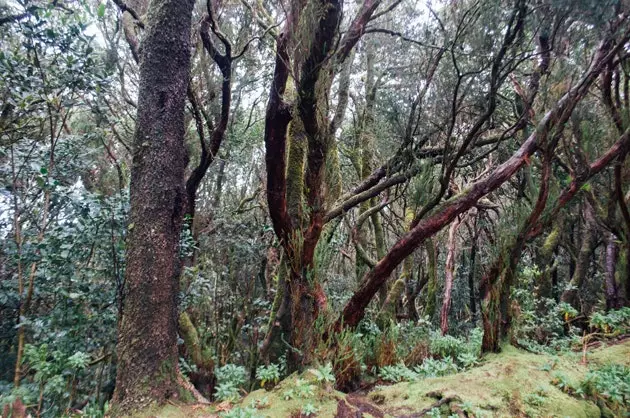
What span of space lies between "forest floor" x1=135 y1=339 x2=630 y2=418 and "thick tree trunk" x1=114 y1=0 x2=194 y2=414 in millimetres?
316

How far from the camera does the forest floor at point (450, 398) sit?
2.87 meters

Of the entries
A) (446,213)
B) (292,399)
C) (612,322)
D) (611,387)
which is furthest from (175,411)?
(612,322)

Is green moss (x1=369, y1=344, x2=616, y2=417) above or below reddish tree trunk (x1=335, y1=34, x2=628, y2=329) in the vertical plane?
below

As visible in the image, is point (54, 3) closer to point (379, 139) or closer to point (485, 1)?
point (485, 1)

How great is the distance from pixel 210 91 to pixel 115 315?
4.36 m

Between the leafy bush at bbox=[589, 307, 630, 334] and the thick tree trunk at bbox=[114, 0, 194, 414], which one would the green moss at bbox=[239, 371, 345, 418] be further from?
the leafy bush at bbox=[589, 307, 630, 334]

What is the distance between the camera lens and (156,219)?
314 cm

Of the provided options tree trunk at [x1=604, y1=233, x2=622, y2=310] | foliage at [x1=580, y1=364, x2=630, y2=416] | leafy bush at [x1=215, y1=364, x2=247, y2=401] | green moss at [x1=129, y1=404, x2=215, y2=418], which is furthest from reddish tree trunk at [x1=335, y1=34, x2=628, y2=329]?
tree trunk at [x1=604, y1=233, x2=622, y2=310]

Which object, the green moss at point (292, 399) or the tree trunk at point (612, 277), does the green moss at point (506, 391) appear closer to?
the green moss at point (292, 399)

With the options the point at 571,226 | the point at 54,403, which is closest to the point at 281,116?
the point at 54,403

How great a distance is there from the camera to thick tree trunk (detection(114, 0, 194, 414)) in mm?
2895

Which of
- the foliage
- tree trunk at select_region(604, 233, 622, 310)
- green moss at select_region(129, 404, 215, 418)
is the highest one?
tree trunk at select_region(604, 233, 622, 310)

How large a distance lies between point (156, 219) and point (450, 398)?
109 inches

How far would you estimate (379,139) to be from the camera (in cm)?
685
